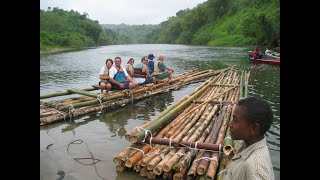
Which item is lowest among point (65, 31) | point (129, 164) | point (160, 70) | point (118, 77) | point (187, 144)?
point (129, 164)

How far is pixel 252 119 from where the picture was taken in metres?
2.23

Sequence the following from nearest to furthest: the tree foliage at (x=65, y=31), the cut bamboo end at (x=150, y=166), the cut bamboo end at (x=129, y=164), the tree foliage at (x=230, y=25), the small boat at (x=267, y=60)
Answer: the cut bamboo end at (x=150, y=166)
the cut bamboo end at (x=129, y=164)
the small boat at (x=267, y=60)
the tree foliage at (x=230, y=25)
the tree foliage at (x=65, y=31)

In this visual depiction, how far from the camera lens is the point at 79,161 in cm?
610

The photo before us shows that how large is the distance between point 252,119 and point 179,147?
11.5 feet

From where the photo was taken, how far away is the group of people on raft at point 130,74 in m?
10.1

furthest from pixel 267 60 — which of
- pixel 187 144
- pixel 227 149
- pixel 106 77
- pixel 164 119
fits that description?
pixel 227 149

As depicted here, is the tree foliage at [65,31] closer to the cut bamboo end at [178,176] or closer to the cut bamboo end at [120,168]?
the cut bamboo end at [120,168]

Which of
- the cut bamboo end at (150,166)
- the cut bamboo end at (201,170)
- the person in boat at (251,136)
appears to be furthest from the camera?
the cut bamboo end at (150,166)

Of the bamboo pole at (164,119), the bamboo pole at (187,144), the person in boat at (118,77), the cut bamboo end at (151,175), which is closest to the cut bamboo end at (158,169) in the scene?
the cut bamboo end at (151,175)

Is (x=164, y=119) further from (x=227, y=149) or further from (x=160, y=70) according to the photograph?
(x=160, y=70)

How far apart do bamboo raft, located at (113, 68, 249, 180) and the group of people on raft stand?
289cm

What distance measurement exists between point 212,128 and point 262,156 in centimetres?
478

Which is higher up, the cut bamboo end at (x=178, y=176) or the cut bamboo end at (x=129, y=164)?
the cut bamboo end at (x=129, y=164)
